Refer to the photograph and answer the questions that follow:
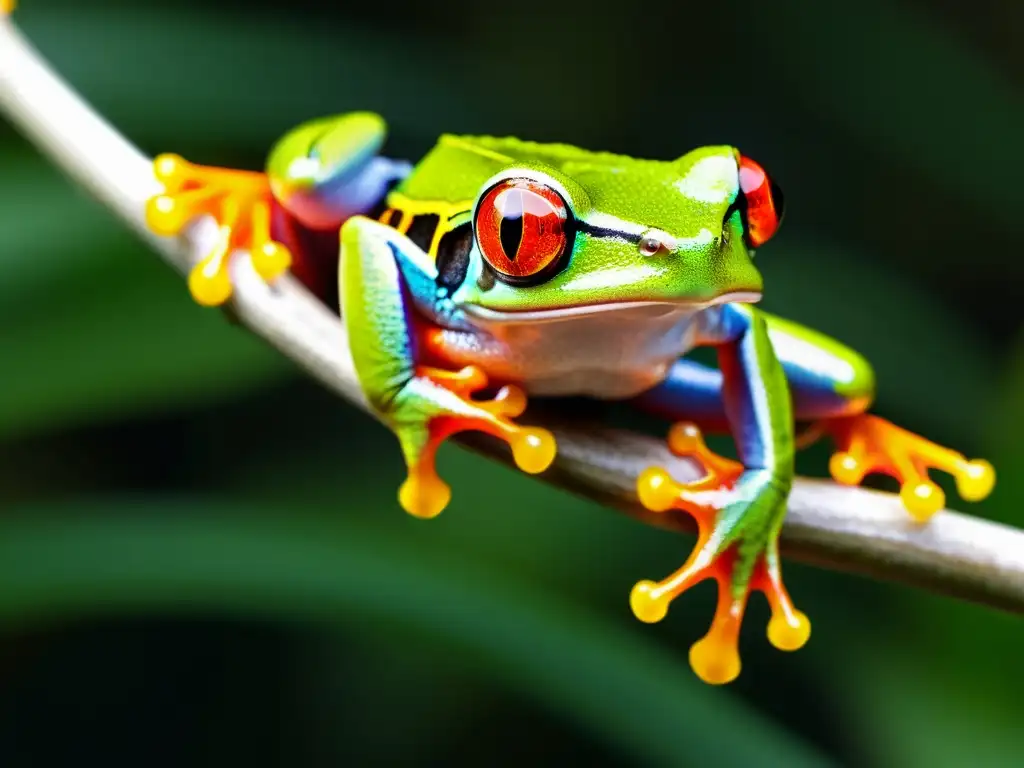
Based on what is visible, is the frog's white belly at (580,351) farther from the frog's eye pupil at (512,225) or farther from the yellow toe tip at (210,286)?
the yellow toe tip at (210,286)

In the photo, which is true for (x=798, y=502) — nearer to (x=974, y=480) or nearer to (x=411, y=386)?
(x=974, y=480)

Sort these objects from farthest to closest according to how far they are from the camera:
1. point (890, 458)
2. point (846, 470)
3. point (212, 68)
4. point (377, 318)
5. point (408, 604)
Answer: point (212, 68) < point (408, 604) < point (890, 458) < point (846, 470) < point (377, 318)

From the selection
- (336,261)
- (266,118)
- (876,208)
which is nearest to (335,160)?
(336,261)

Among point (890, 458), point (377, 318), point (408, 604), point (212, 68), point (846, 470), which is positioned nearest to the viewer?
point (377, 318)

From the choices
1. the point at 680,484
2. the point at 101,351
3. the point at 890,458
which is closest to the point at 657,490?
the point at 680,484

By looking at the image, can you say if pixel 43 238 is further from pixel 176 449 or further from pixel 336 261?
pixel 176 449

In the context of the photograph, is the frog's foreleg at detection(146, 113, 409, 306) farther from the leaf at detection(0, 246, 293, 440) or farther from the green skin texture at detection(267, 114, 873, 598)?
the leaf at detection(0, 246, 293, 440)

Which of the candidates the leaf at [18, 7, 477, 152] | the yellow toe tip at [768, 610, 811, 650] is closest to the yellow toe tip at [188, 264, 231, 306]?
the yellow toe tip at [768, 610, 811, 650]
